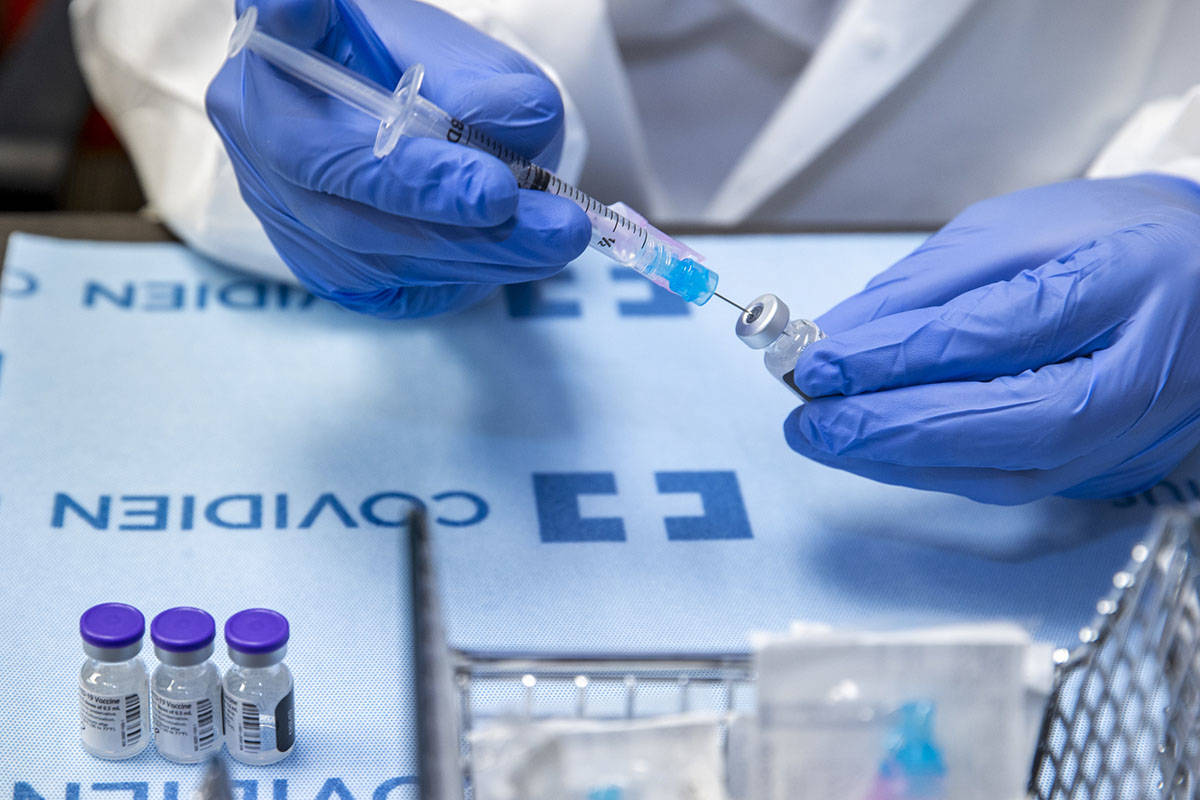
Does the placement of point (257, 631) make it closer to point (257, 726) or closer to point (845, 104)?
point (257, 726)

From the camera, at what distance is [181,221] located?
42.9 inches

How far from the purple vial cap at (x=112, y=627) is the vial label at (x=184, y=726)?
4cm

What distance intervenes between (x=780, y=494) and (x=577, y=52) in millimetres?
533

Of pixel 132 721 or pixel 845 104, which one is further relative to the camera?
pixel 845 104

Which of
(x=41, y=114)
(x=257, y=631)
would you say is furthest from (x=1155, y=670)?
(x=41, y=114)

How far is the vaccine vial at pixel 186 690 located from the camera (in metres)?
0.61

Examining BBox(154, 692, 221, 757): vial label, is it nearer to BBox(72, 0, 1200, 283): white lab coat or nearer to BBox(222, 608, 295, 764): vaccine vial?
BBox(222, 608, 295, 764): vaccine vial

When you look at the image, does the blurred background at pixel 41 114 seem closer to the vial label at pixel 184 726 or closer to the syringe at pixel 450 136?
the syringe at pixel 450 136

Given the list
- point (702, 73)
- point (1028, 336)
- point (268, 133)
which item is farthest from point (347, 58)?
point (702, 73)

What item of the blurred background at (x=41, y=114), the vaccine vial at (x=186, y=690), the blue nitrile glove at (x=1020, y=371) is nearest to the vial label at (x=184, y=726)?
the vaccine vial at (x=186, y=690)

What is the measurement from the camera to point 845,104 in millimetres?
1297

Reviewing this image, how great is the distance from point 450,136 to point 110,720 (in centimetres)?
44

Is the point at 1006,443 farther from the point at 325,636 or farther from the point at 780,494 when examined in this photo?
the point at 325,636

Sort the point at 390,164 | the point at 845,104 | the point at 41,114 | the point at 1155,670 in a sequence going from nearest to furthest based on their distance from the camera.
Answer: the point at 1155,670
the point at 390,164
the point at 845,104
the point at 41,114
